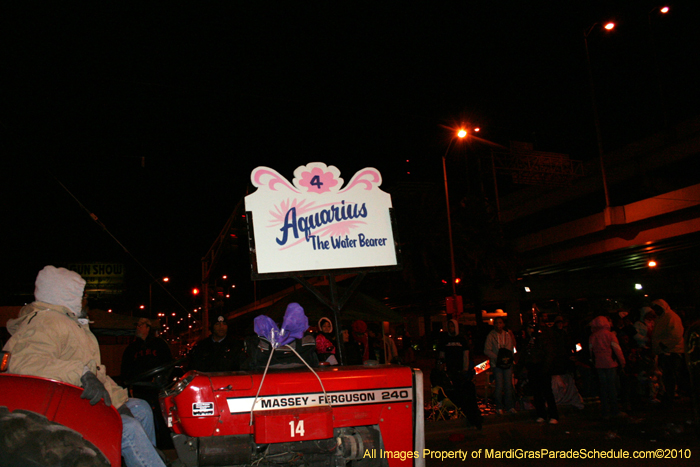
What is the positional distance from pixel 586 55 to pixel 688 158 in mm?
11510

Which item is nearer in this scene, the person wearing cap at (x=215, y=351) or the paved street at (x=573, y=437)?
the paved street at (x=573, y=437)

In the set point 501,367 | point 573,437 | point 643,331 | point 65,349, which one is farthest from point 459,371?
point 65,349

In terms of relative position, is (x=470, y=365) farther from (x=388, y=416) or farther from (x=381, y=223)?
(x=388, y=416)

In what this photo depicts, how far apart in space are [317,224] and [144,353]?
354 centimetres

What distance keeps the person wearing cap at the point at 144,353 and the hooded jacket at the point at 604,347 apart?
7367 millimetres

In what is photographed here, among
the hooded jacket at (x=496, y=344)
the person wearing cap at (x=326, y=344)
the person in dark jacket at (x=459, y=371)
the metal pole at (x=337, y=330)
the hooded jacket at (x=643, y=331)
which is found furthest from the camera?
the hooded jacket at (x=643, y=331)

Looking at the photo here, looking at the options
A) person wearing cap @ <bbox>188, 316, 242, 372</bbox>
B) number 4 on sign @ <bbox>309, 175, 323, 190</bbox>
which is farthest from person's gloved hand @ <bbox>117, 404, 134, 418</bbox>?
person wearing cap @ <bbox>188, 316, 242, 372</bbox>

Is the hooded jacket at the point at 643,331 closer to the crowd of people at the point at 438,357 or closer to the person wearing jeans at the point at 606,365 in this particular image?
the crowd of people at the point at 438,357

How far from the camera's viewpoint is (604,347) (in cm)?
911

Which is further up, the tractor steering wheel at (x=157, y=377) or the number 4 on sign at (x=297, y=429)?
the tractor steering wheel at (x=157, y=377)

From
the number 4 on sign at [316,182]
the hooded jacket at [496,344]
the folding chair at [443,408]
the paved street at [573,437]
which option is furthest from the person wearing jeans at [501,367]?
the number 4 on sign at [316,182]

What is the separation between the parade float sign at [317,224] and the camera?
4.77m

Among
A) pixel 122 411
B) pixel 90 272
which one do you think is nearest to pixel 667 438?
pixel 122 411

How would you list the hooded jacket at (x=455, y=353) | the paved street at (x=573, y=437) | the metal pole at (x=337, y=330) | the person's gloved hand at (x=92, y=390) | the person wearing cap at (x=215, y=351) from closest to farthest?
the person's gloved hand at (x=92, y=390) < the metal pole at (x=337, y=330) < the paved street at (x=573, y=437) < the person wearing cap at (x=215, y=351) < the hooded jacket at (x=455, y=353)
